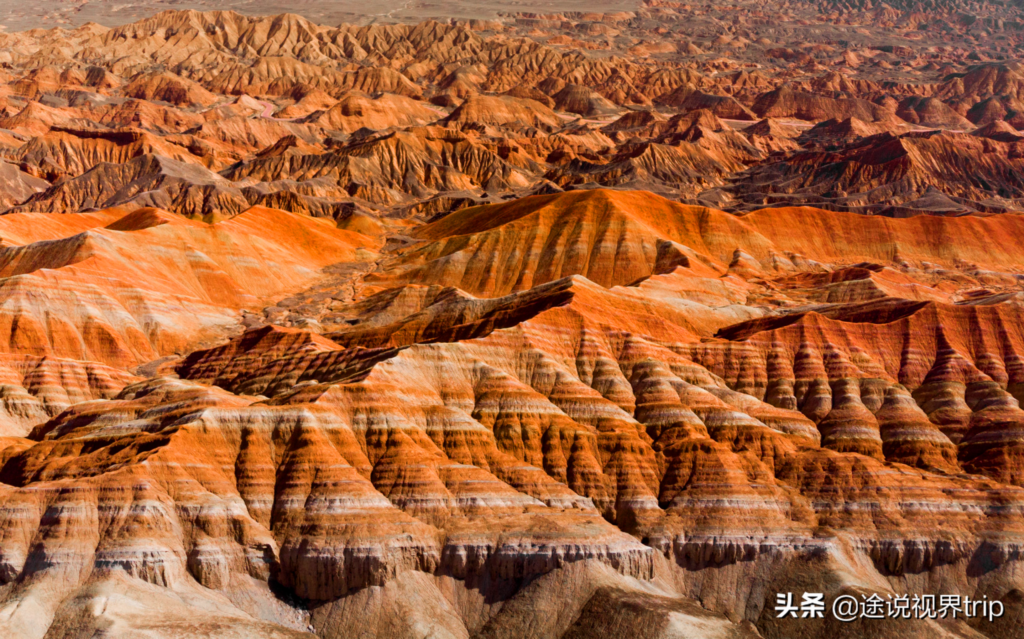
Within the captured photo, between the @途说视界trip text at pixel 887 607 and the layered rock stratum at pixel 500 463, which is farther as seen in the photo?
the @途说视界trip text at pixel 887 607

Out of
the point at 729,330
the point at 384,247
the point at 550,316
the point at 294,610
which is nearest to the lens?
the point at 294,610

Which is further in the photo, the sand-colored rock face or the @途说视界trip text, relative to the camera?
the @途说视界trip text

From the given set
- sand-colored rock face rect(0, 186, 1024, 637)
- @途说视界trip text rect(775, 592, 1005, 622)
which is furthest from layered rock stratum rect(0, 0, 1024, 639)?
@途说视界trip text rect(775, 592, 1005, 622)

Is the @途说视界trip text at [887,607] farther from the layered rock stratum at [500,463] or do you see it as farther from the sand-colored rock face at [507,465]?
the sand-colored rock face at [507,465]

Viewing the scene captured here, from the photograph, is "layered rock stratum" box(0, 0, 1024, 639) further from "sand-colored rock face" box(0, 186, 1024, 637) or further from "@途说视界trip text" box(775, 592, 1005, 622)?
"@途说视界trip text" box(775, 592, 1005, 622)

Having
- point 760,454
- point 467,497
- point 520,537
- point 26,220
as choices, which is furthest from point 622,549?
point 26,220

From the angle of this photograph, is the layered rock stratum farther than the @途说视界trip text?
No

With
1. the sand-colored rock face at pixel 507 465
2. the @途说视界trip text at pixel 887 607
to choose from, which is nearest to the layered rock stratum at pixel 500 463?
the sand-colored rock face at pixel 507 465

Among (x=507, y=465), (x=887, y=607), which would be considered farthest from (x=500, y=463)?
(x=887, y=607)

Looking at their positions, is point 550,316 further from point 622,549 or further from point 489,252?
point 489,252
